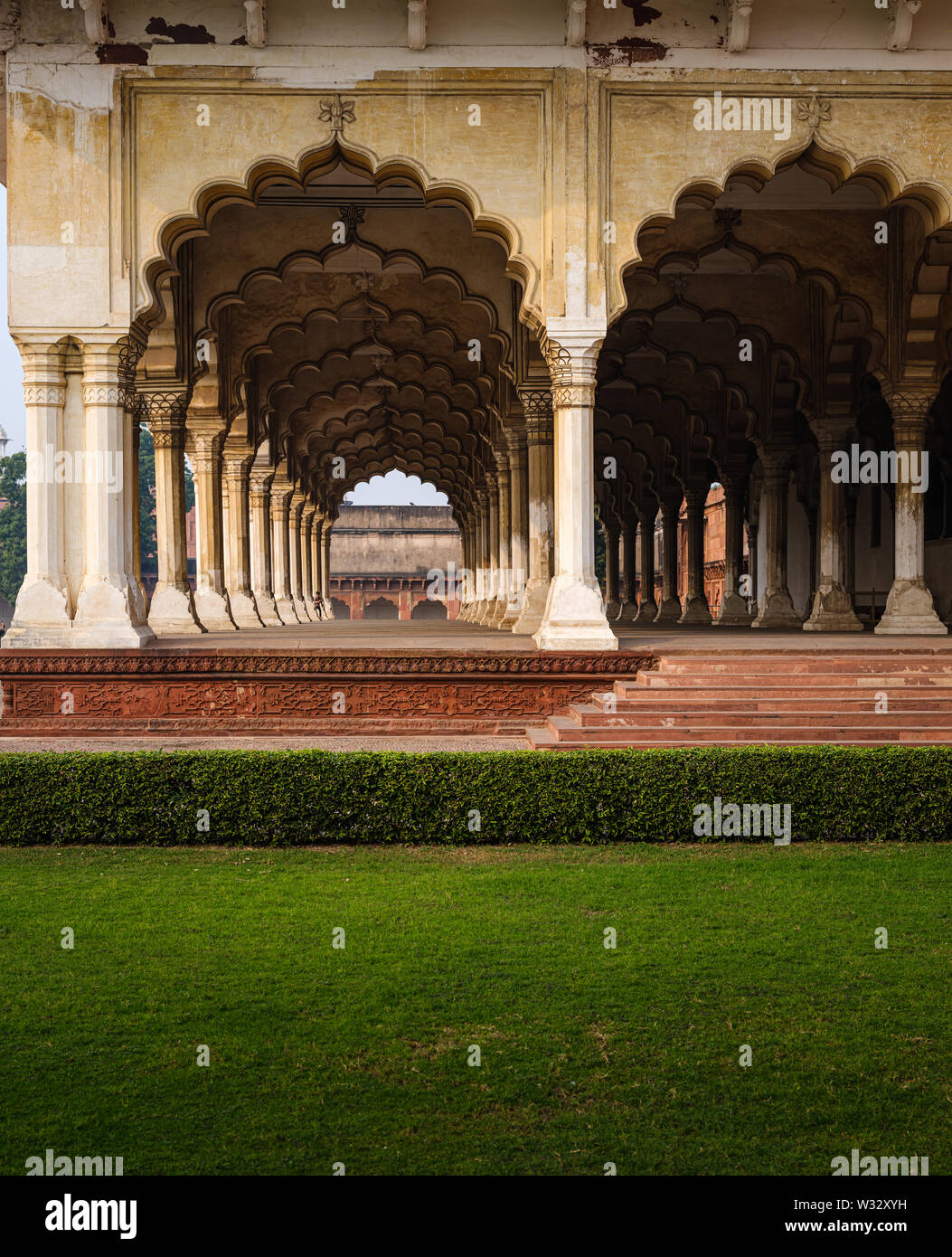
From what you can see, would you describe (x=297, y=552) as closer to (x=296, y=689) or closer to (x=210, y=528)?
(x=210, y=528)

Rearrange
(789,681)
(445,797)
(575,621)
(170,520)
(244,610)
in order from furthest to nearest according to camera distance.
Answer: (244,610)
(170,520)
(575,621)
(789,681)
(445,797)

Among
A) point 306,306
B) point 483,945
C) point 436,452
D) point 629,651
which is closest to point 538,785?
point 483,945

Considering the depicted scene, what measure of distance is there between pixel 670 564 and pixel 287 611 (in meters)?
7.89

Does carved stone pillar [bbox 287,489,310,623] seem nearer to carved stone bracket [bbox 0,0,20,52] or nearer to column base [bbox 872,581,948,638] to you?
column base [bbox 872,581,948,638]

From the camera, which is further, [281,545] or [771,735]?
[281,545]

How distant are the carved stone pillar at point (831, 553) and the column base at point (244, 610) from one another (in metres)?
8.52

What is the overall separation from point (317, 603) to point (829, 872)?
2790cm

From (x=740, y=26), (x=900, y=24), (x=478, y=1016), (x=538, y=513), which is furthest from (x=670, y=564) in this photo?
(x=478, y=1016)

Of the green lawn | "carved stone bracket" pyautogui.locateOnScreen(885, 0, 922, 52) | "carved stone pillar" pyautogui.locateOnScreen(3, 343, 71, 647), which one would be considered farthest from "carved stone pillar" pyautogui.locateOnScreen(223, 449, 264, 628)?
the green lawn

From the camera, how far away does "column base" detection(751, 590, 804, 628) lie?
1814 centimetres

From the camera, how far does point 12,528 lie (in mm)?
53719

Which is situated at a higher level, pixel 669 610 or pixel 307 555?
pixel 307 555

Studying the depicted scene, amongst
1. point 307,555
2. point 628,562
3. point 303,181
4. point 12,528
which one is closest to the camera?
point 303,181
